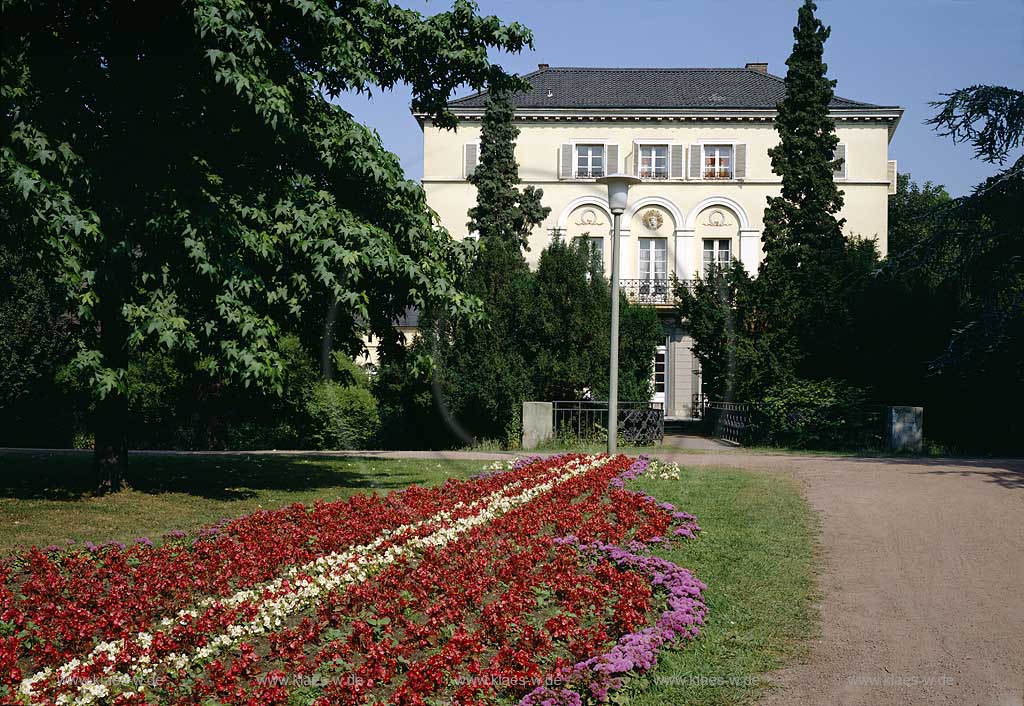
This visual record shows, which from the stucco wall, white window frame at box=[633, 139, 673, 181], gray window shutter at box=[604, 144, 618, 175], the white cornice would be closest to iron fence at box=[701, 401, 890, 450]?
the stucco wall

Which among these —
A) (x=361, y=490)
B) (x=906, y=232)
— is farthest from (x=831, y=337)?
(x=906, y=232)

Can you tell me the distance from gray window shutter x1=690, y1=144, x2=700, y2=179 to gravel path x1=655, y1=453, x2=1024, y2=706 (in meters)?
31.3

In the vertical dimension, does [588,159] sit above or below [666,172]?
above

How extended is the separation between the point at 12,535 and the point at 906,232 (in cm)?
→ 5130

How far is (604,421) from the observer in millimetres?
21594

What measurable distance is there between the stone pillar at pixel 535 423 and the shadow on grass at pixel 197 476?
3.73m

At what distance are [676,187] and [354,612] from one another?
128 ft

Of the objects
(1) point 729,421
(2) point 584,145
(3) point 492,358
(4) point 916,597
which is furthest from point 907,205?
(4) point 916,597

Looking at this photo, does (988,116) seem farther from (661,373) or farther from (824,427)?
(661,373)

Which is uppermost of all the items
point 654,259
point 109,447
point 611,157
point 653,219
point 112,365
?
point 611,157

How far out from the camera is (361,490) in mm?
13367

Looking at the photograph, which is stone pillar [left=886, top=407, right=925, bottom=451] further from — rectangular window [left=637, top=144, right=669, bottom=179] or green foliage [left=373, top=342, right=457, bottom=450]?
rectangular window [left=637, top=144, right=669, bottom=179]

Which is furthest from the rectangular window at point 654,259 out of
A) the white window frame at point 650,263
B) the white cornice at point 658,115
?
the white cornice at point 658,115

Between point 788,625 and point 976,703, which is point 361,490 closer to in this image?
point 788,625
